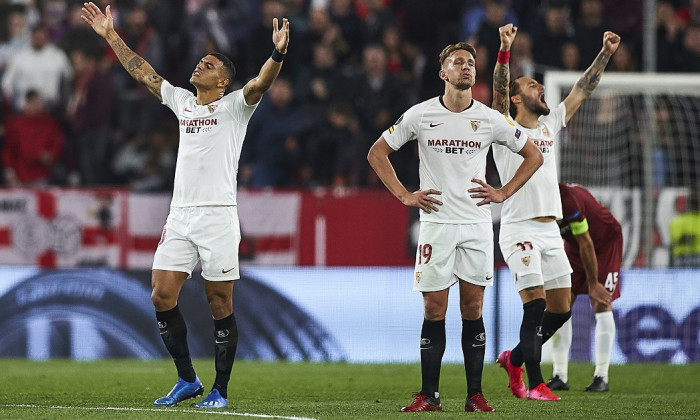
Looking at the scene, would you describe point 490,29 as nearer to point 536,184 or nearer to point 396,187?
point 536,184

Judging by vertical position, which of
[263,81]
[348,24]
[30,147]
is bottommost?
[30,147]

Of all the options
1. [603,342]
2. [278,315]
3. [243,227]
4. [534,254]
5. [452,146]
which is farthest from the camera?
[243,227]

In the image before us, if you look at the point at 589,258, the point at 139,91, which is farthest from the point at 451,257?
the point at 139,91

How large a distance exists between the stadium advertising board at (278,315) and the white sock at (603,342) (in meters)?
2.70

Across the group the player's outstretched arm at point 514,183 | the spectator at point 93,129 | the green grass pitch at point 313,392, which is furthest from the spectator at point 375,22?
the player's outstretched arm at point 514,183

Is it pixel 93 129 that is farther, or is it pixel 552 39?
pixel 93 129

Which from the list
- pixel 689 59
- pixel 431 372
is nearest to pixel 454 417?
pixel 431 372

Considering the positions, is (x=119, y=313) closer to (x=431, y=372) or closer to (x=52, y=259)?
(x=52, y=259)

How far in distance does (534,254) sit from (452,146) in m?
1.66

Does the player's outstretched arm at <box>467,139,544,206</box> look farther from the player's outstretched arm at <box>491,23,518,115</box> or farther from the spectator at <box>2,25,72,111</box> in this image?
the spectator at <box>2,25,72,111</box>

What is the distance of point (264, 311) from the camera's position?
13781 millimetres

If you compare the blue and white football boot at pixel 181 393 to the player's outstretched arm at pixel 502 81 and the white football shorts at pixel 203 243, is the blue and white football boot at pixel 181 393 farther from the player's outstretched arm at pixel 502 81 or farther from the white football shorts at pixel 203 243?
the player's outstretched arm at pixel 502 81

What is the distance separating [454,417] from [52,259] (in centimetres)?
870

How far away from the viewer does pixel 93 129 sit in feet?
58.1
